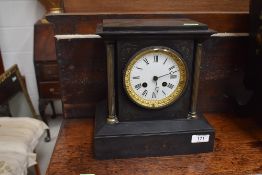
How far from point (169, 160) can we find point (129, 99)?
17cm

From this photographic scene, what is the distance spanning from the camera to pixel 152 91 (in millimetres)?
626

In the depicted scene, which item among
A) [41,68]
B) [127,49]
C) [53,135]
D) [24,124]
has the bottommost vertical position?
[53,135]

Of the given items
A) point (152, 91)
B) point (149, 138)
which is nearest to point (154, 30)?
point (152, 91)

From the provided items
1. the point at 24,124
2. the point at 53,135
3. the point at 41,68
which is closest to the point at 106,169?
the point at 24,124

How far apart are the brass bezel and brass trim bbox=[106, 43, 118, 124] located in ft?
0.10

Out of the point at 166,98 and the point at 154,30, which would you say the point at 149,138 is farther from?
the point at 154,30

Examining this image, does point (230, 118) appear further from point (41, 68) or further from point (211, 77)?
point (41, 68)

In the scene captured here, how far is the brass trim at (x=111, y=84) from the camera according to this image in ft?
1.93

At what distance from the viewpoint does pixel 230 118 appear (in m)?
0.80

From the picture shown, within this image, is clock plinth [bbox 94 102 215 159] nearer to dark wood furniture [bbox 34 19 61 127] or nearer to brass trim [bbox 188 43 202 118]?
brass trim [bbox 188 43 202 118]

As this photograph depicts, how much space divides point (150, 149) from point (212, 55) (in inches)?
13.2

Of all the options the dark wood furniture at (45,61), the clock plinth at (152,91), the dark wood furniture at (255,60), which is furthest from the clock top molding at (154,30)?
the dark wood furniture at (45,61)

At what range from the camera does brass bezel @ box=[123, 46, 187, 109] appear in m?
0.59

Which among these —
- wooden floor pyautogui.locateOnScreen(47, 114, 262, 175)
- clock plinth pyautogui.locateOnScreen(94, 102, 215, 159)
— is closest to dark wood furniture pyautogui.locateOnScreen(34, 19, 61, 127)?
wooden floor pyautogui.locateOnScreen(47, 114, 262, 175)
